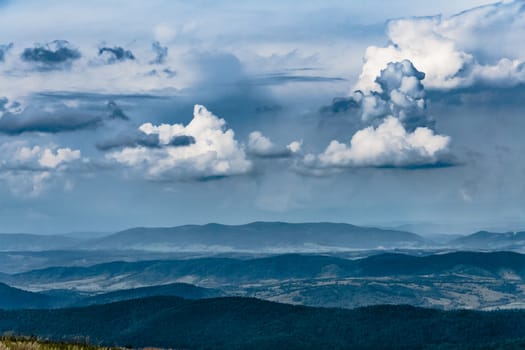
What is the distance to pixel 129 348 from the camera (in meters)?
47.1

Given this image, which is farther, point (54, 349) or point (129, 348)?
point (129, 348)

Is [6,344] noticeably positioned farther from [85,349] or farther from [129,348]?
[129,348]

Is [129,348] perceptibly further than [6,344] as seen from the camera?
Yes

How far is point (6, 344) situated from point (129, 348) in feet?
28.5

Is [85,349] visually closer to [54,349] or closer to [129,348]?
[54,349]

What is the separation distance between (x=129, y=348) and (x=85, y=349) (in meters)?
5.55

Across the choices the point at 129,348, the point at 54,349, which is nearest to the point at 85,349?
the point at 54,349

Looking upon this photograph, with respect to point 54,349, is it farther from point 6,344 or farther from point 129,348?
point 129,348

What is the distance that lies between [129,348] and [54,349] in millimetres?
8142

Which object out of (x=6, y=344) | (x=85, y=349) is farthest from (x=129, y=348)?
(x=6, y=344)

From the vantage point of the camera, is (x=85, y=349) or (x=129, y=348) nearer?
(x=85, y=349)

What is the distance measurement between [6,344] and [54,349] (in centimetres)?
275

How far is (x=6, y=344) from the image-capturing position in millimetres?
Result: 40250
